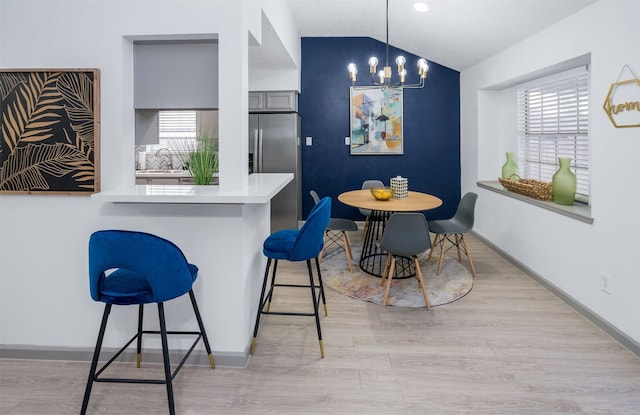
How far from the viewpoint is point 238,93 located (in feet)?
7.93

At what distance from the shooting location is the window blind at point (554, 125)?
386cm

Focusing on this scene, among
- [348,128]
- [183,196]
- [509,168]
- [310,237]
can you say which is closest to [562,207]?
[509,168]

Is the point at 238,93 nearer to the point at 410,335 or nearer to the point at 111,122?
the point at 111,122

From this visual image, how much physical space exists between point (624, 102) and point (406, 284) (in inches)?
84.0

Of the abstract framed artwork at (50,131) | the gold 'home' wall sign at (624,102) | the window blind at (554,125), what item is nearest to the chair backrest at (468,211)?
the window blind at (554,125)

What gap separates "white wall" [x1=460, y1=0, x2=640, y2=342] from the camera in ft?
8.70

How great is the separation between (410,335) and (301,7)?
3.92 meters

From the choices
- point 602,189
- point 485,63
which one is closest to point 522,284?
point 602,189

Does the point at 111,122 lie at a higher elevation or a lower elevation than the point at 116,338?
higher

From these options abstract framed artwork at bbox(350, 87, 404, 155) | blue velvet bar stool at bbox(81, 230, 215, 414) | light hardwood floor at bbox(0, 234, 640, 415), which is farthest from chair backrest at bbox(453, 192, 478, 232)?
blue velvet bar stool at bbox(81, 230, 215, 414)

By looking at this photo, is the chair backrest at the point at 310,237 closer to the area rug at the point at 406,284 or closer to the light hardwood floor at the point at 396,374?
the light hardwood floor at the point at 396,374

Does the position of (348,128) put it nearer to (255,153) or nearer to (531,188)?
(255,153)

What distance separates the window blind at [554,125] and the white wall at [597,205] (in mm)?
372

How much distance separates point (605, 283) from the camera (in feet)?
9.52
